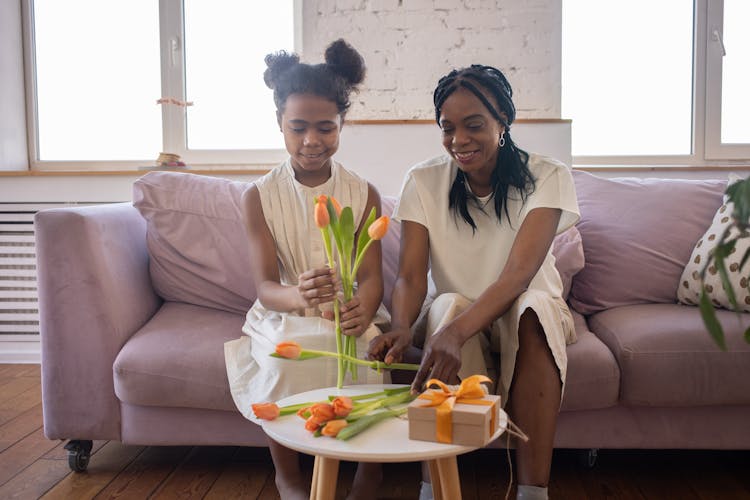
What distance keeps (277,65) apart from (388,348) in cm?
81

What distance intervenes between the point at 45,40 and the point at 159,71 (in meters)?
0.56

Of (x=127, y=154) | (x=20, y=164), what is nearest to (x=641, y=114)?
(x=127, y=154)

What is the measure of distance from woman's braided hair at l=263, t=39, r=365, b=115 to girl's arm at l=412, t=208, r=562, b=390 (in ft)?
1.78

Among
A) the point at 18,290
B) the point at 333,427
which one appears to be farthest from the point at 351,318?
the point at 18,290

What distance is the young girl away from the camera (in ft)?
5.02

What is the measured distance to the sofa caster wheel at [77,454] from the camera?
1805mm

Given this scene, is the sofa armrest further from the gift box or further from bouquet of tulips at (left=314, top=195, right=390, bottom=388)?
the gift box

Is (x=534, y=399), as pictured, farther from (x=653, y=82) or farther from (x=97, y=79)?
(x=97, y=79)

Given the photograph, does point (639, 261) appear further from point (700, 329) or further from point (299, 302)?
point (299, 302)

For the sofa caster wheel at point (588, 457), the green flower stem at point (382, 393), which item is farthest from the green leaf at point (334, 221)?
the sofa caster wheel at point (588, 457)

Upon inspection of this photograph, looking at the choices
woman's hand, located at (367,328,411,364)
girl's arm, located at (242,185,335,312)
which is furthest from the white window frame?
woman's hand, located at (367,328,411,364)

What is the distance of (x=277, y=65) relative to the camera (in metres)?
1.76

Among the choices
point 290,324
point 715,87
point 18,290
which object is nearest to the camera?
point 290,324

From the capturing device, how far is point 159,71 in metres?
3.35
